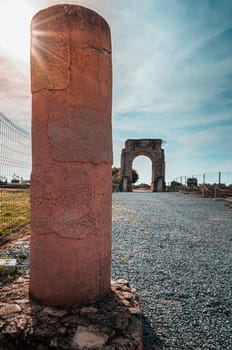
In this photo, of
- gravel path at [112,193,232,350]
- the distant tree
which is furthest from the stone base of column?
the distant tree

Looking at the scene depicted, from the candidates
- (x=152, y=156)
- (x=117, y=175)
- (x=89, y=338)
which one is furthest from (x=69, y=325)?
(x=117, y=175)

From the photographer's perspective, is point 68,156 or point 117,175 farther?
point 117,175

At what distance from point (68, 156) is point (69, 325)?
128 centimetres

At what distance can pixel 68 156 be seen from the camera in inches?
83.4

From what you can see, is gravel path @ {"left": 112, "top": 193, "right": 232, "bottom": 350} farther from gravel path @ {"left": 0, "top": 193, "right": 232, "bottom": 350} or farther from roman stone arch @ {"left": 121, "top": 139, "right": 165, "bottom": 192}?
roman stone arch @ {"left": 121, "top": 139, "right": 165, "bottom": 192}

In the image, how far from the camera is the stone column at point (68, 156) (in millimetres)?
2125

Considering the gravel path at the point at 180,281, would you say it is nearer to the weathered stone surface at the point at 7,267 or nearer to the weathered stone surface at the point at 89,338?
the weathered stone surface at the point at 89,338

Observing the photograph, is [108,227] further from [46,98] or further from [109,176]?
[46,98]

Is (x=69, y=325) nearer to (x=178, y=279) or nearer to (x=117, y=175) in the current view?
(x=178, y=279)

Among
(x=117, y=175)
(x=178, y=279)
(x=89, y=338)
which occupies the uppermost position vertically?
(x=117, y=175)

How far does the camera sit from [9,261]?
3.66m

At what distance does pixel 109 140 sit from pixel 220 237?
16.3 ft

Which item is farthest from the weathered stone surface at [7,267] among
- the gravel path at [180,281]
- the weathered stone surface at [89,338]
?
the weathered stone surface at [89,338]

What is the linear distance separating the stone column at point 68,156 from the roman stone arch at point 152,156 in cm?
2694
